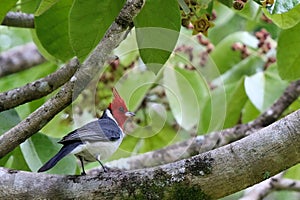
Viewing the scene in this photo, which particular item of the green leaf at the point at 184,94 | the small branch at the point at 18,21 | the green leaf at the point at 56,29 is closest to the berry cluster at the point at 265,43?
the green leaf at the point at 184,94

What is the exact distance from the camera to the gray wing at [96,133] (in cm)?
172

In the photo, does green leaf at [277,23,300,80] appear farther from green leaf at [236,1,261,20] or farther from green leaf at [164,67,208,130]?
green leaf at [164,67,208,130]

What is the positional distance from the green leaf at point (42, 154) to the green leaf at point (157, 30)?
0.44 meters

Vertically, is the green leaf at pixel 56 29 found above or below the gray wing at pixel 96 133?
above

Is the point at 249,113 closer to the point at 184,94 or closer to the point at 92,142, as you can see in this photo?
the point at 184,94

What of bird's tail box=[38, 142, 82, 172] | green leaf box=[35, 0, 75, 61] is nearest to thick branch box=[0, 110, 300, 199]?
bird's tail box=[38, 142, 82, 172]

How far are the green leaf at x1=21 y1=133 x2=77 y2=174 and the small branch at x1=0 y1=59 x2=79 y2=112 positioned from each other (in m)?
0.23

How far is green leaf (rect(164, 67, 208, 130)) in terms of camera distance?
92.9 inches

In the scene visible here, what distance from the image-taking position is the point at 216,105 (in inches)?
89.2

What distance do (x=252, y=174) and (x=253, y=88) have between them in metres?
1.18

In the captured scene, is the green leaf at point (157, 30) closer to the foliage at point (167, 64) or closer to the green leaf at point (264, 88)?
the foliage at point (167, 64)

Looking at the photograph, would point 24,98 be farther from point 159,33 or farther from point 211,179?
point 211,179

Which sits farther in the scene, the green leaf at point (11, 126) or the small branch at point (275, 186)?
the small branch at point (275, 186)

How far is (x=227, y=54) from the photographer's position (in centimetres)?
302
